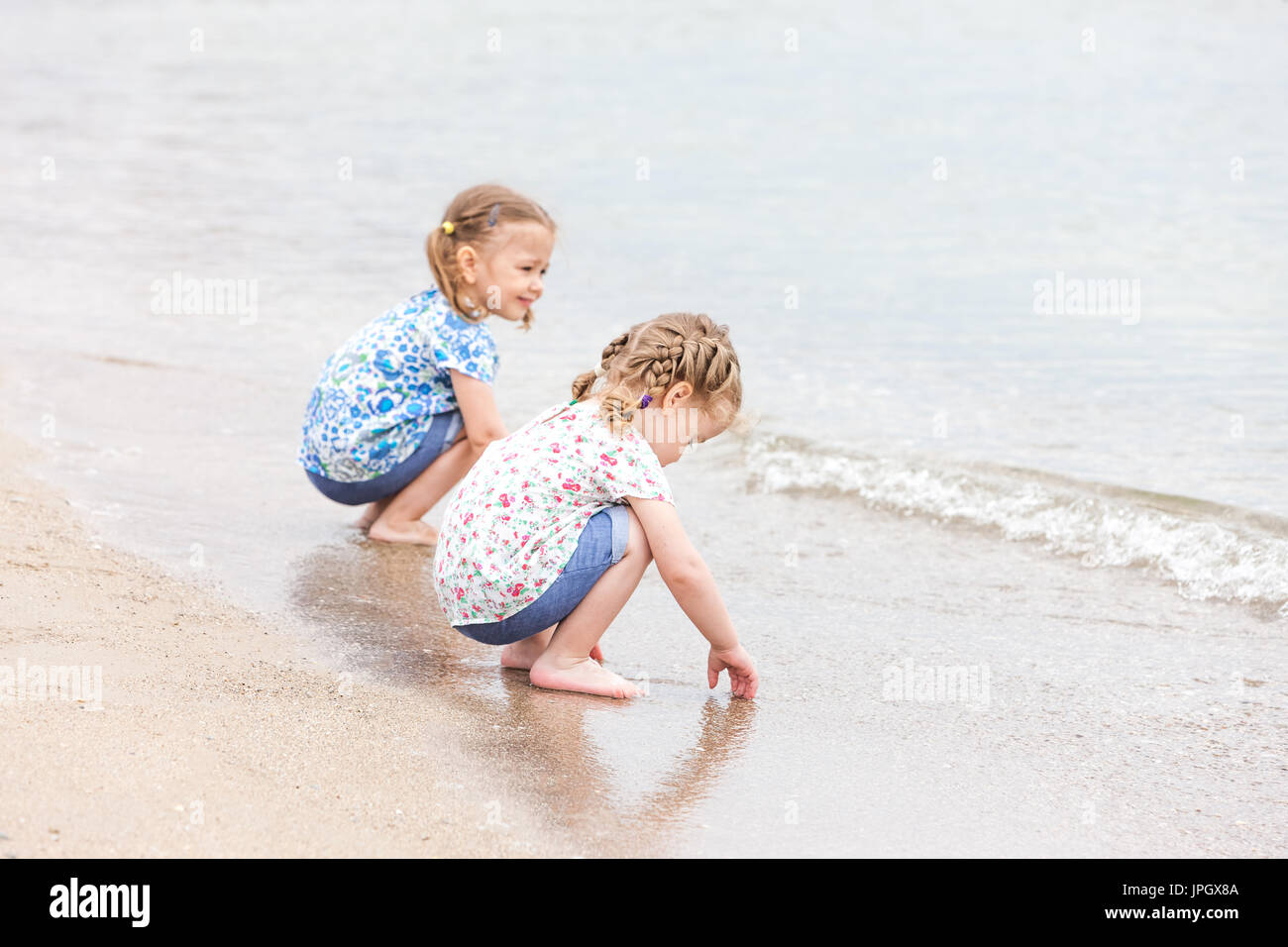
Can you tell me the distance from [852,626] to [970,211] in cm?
751

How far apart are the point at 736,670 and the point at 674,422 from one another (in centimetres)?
62

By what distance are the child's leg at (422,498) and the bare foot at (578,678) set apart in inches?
51.5

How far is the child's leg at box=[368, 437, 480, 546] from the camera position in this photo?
15.0ft

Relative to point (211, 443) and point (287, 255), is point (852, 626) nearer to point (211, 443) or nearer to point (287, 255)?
point (211, 443)

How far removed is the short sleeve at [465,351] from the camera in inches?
171

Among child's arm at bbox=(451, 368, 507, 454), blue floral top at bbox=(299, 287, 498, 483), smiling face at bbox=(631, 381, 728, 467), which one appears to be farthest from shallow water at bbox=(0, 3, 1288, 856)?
smiling face at bbox=(631, 381, 728, 467)

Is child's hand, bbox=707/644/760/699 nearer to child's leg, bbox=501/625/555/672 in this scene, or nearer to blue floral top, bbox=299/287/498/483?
child's leg, bbox=501/625/555/672

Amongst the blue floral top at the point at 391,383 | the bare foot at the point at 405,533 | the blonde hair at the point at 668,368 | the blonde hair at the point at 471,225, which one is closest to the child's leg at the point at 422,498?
the bare foot at the point at 405,533

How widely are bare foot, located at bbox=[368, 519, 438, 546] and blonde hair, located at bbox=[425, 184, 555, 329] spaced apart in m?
0.74

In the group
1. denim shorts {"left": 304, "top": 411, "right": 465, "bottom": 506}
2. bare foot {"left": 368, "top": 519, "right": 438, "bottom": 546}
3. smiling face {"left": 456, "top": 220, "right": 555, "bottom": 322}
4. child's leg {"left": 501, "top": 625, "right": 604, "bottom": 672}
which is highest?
smiling face {"left": 456, "top": 220, "right": 555, "bottom": 322}

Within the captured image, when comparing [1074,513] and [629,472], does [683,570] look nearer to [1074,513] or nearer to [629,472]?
[629,472]

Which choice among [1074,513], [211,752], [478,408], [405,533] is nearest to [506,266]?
[478,408]

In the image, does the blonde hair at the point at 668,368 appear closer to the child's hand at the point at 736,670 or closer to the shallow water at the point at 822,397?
the child's hand at the point at 736,670
